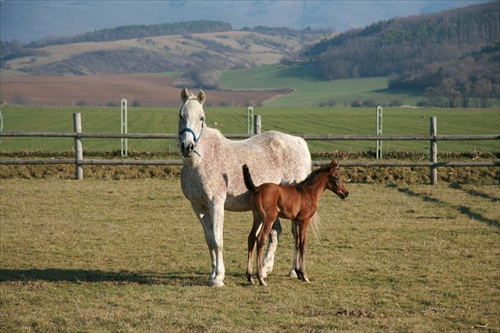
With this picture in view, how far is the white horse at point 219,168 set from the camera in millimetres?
8844

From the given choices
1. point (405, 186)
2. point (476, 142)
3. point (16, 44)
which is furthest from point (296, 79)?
point (405, 186)

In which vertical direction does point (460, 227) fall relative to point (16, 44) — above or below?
below

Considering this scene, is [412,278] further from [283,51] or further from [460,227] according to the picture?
[283,51]

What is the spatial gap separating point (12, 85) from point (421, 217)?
79523mm

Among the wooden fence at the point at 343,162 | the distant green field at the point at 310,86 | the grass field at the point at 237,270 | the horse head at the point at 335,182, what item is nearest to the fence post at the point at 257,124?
the wooden fence at the point at 343,162

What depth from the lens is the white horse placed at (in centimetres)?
884

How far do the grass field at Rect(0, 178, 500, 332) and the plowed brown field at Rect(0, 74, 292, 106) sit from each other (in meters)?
61.5

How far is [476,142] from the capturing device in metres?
31.0

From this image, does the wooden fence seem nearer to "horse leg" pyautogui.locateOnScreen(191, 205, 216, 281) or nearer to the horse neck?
the horse neck

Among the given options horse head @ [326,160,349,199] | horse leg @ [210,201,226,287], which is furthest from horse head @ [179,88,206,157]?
horse head @ [326,160,349,199]

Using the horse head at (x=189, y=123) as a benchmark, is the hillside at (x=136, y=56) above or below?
above

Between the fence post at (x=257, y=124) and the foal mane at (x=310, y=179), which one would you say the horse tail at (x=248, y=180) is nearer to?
the foal mane at (x=310, y=179)

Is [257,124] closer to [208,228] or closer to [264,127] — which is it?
[208,228]

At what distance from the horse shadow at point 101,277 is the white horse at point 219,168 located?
0.50m
